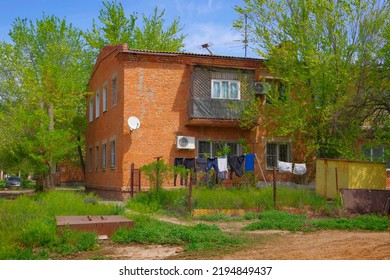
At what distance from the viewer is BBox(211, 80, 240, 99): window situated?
72.9 feet

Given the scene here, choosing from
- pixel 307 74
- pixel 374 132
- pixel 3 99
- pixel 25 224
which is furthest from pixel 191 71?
pixel 25 224

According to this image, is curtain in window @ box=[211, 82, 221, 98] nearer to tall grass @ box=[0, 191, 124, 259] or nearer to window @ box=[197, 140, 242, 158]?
window @ box=[197, 140, 242, 158]

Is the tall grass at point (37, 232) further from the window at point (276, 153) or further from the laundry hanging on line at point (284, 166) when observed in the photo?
the window at point (276, 153)

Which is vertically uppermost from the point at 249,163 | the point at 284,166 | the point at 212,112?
the point at 212,112

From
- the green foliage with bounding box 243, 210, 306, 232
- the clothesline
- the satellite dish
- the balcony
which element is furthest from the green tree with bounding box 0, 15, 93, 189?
the green foliage with bounding box 243, 210, 306, 232

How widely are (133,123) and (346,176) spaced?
8795 millimetres

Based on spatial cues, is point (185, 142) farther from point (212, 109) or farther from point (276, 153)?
point (276, 153)

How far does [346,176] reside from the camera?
17359 mm

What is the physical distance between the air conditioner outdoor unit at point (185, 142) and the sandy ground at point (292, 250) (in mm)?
10639

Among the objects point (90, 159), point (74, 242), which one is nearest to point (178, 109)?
point (90, 159)

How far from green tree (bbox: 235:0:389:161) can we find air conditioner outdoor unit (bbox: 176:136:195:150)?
2503 millimetres

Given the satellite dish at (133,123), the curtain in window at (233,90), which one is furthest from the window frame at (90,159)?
the curtain in window at (233,90)

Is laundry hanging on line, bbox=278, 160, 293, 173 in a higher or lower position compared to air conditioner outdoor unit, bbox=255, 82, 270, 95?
lower

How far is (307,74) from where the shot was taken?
21062 millimetres
